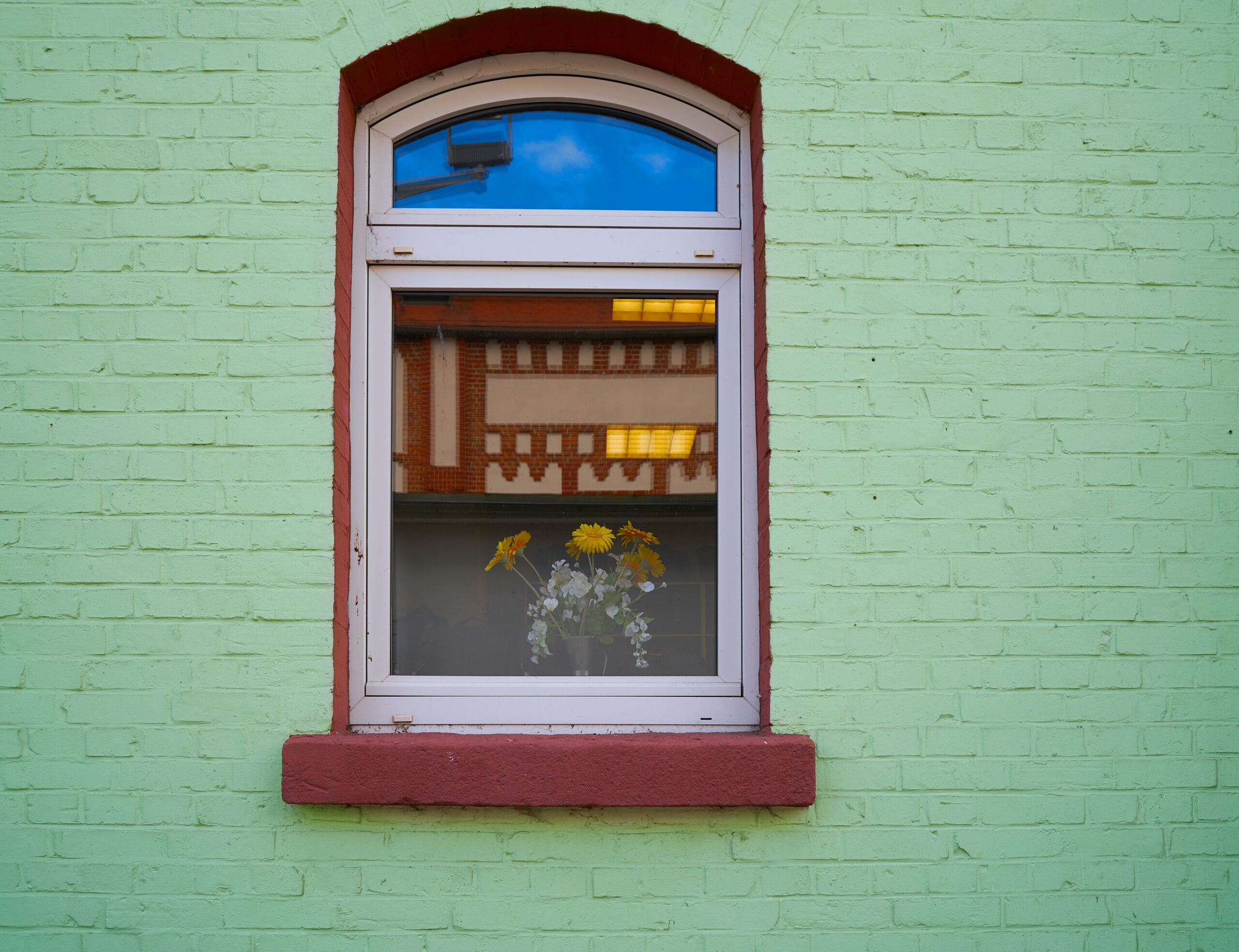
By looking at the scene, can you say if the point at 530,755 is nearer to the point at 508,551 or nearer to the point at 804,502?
the point at 508,551

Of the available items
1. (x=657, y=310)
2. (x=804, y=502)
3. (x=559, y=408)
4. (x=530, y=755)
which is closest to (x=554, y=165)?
(x=657, y=310)

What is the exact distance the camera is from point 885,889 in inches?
83.2

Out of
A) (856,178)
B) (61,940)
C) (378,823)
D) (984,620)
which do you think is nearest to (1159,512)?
(984,620)

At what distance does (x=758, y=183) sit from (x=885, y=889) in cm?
183

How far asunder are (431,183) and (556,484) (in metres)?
0.92

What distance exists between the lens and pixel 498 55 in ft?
7.90

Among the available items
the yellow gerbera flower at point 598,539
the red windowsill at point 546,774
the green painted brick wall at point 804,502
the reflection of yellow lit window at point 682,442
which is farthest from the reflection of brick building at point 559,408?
the red windowsill at point 546,774

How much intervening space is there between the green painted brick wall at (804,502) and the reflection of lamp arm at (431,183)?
9.9 inches

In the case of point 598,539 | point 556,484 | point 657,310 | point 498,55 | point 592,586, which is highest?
point 498,55

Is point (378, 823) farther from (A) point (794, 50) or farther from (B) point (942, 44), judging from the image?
(B) point (942, 44)

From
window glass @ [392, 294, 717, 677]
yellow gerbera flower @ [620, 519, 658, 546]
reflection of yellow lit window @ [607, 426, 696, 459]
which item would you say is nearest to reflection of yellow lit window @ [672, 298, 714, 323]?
window glass @ [392, 294, 717, 677]

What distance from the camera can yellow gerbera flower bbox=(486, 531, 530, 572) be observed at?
7.75 ft

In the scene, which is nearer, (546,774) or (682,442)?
(546,774)

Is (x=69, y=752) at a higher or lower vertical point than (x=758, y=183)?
lower
